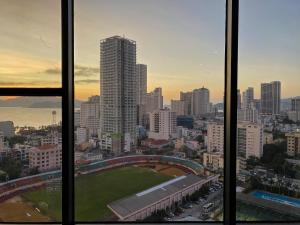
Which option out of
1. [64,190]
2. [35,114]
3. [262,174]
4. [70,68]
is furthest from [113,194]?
[262,174]

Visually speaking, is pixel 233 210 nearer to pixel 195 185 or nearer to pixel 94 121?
pixel 195 185

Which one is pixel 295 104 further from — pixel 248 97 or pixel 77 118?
pixel 77 118

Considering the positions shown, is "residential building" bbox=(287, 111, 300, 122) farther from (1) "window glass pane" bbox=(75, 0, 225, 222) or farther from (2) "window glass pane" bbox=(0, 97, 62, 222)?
(2) "window glass pane" bbox=(0, 97, 62, 222)

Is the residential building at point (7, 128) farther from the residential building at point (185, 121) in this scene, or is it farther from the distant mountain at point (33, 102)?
the residential building at point (185, 121)

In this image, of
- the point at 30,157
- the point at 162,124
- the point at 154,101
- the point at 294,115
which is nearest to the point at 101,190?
the point at 30,157

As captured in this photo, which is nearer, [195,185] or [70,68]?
[70,68]

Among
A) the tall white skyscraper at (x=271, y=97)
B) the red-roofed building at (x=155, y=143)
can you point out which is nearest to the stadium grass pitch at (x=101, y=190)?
the red-roofed building at (x=155, y=143)
